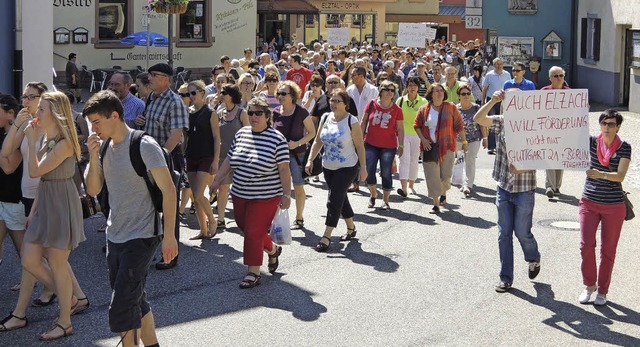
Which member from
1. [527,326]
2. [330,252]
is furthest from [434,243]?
[527,326]

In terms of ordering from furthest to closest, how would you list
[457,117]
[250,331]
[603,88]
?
1. [603,88]
2. [457,117]
3. [250,331]

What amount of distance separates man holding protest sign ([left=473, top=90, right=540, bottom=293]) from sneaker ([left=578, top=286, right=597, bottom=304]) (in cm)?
63

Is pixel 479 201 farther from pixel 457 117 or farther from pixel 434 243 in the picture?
pixel 434 243

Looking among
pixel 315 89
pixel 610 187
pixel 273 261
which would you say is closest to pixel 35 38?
pixel 315 89

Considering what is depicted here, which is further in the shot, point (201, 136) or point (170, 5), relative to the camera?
point (170, 5)

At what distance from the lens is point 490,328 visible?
8266 mm

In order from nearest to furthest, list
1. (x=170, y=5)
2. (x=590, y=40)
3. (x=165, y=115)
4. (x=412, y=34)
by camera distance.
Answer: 1. (x=165, y=115)
2. (x=170, y=5)
3. (x=412, y=34)
4. (x=590, y=40)

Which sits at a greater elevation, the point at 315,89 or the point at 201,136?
the point at 315,89

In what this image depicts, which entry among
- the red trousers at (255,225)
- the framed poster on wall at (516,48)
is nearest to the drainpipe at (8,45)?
the red trousers at (255,225)

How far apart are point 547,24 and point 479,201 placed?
2219cm

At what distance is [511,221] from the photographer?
31.0 ft

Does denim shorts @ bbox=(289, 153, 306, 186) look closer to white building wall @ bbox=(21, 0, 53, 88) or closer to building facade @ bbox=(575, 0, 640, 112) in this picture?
white building wall @ bbox=(21, 0, 53, 88)

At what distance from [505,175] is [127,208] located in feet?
12.4

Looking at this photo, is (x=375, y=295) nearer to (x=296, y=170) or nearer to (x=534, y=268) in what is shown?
(x=534, y=268)
